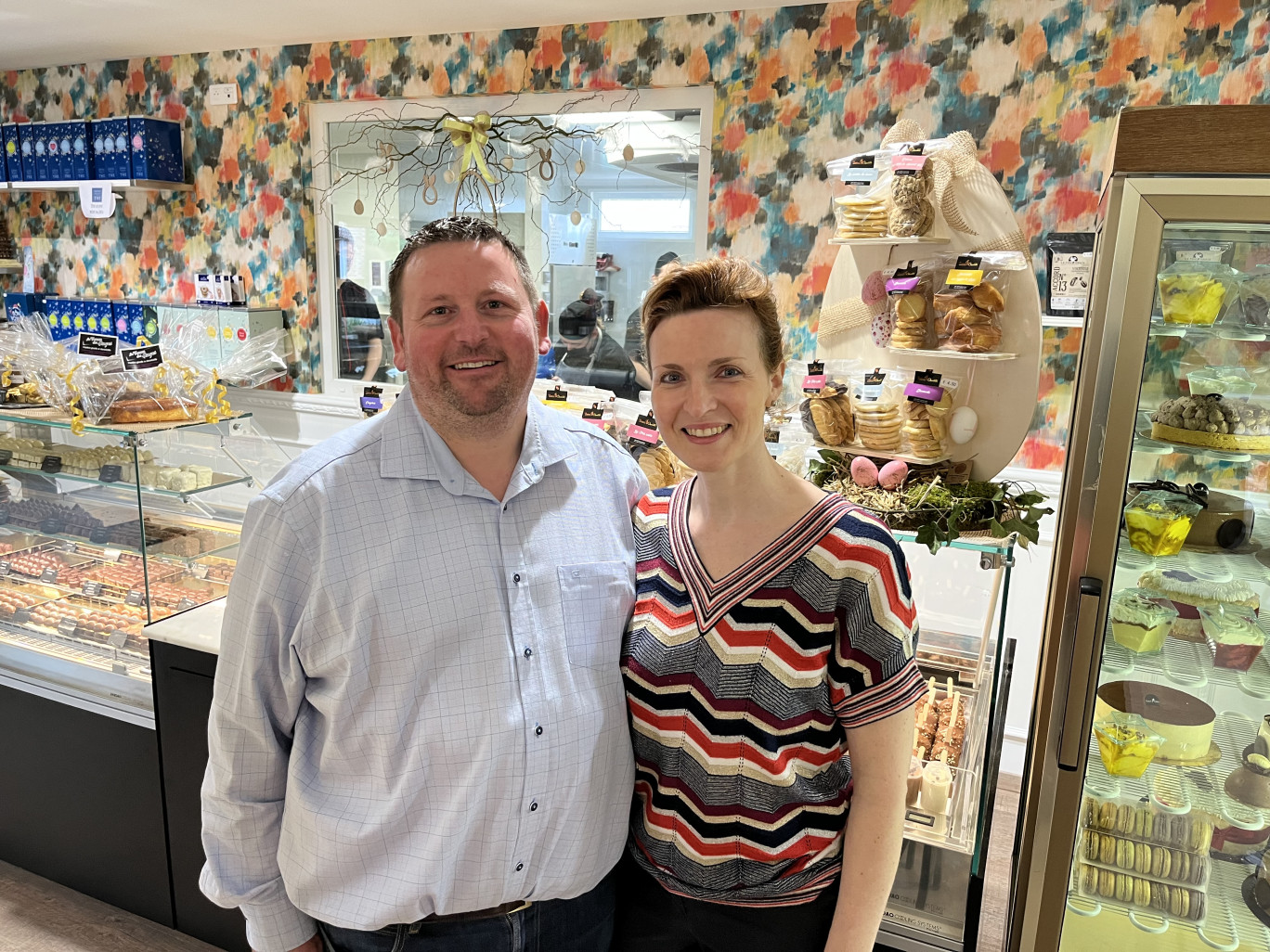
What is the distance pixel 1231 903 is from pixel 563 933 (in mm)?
1529

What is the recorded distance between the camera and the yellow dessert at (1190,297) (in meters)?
1.75

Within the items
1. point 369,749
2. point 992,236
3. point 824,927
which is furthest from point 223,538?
point 992,236

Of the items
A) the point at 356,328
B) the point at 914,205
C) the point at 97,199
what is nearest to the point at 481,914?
the point at 914,205

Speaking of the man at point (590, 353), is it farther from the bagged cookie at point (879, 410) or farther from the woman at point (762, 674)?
the woman at point (762, 674)

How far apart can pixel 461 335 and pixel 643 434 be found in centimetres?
90

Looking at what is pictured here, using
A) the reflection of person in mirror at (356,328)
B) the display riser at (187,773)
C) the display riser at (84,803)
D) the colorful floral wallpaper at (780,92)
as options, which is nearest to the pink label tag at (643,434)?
the display riser at (187,773)

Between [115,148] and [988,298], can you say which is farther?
[115,148]

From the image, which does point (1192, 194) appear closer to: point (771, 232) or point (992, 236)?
point (992, 236)

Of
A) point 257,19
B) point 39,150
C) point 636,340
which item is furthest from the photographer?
point 39,150

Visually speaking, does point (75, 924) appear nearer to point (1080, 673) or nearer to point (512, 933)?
point (512, 933)

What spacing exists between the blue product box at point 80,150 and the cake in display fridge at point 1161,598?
571 cm

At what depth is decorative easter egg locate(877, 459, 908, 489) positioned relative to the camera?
2.00 meters

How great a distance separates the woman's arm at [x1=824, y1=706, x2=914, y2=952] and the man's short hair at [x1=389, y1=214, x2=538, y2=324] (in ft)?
2.91

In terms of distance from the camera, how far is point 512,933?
141 centimetres
